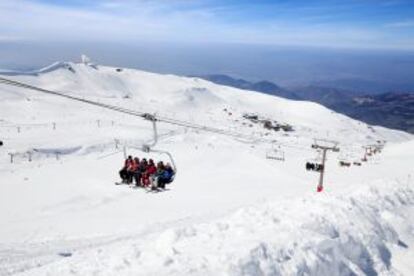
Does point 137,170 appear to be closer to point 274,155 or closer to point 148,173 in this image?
point 148,173

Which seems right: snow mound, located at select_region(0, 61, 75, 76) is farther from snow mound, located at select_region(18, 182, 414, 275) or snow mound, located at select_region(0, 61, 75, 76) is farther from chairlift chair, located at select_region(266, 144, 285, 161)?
snow mound, located at select_region(18, 182, 414, 275)

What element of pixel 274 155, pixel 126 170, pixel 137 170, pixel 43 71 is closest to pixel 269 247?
pixel 137 170

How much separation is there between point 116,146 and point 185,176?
10407 mm

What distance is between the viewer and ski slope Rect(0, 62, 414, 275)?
34.1 ft

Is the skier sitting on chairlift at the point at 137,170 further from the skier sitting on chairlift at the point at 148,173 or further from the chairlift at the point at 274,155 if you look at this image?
the chairlift at the point at 274,155

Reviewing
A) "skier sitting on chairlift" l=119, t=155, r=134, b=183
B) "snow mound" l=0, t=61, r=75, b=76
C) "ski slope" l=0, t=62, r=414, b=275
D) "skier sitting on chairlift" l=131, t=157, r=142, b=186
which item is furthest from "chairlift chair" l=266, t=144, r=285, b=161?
"snow mound" l=0, t=61, r=75, b=76

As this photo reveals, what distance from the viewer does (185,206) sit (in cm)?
2338

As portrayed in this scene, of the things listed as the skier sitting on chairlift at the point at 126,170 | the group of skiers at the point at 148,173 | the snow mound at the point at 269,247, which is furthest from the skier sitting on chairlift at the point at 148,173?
the snow mound at the point at 269,247

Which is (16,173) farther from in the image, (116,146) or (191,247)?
(191,247)

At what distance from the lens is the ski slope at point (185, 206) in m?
10.4

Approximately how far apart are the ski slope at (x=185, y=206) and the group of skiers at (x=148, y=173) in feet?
3.97

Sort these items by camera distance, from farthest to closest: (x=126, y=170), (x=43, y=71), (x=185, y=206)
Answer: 1. (x=43, y=71)
2. (x=126, y=170)
3. (x=185, y=206)

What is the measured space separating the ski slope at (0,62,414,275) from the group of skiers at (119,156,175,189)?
1.21 m

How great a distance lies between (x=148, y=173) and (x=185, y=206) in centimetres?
254
